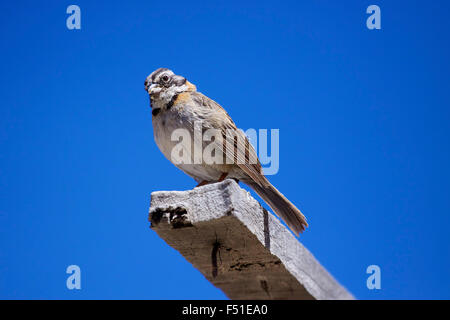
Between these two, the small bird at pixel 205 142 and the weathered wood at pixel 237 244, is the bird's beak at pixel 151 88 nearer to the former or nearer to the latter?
the small bird at pixel 205 142

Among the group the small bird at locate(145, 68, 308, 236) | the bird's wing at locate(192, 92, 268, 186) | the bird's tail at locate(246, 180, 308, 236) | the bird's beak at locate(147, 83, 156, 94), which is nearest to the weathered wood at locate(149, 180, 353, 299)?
the bird's tail at locate(246, 180, 308, 236)

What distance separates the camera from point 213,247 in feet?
15.5

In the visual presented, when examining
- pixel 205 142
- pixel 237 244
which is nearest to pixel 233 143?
pixel 205 142

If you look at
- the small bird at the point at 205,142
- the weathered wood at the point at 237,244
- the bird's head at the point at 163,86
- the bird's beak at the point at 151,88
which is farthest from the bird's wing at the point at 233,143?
the weathered wood at the point at 237,244

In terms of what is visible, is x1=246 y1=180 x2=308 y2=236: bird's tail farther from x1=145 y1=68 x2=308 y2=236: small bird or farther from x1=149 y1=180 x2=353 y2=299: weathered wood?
x1=149 y1=180 x2=353 y2=299: weathered wood

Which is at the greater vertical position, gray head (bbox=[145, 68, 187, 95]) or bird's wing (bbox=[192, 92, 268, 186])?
gray head (bbox=[145, 68, 187, 95])

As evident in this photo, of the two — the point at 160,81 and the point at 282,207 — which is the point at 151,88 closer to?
the point at 160,81

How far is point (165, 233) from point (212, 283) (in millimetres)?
927

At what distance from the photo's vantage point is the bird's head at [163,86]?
225 inches

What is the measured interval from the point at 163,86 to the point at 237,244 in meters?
1.98

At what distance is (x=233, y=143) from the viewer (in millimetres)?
5543

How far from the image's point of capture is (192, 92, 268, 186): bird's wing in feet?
17.9
